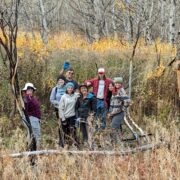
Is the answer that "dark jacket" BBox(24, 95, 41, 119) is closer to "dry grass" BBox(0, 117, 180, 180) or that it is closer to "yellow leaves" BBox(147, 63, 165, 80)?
"dry grass" BBox(0, 117, 180, 180)

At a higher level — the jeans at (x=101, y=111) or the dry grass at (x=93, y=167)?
the jeans at (x=101, y=111)

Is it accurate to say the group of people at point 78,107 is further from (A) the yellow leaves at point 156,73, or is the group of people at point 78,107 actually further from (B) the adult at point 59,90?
(A) the yellow leaves at point 156,73

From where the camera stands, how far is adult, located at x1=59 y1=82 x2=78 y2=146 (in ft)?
27.8

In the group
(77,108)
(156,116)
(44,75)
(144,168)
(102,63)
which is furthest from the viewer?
(102,63)

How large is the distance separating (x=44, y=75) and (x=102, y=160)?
18.7 feet

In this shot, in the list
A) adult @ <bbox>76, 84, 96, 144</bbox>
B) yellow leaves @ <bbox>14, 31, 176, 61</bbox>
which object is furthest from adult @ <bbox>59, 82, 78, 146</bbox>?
yellow leaves @ <bbox>14, 31, 176, 61</bbox>

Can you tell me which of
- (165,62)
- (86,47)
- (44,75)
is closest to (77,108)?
(44,75)

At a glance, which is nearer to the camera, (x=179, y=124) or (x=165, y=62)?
(x=179, y=124)

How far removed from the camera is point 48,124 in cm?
Result: 1079

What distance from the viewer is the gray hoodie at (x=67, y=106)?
8469mm

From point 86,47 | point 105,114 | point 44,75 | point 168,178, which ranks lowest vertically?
point 168,178

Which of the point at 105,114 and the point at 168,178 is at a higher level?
the point at 105,114

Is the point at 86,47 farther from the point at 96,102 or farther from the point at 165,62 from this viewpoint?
the point at 96,102

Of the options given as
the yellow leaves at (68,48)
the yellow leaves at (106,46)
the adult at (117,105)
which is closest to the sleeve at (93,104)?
the adult at (117,105)
